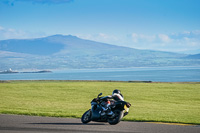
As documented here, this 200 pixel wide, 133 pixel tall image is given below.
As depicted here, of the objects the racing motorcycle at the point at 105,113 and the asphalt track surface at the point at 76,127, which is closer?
the asphalt track surface at the point at 76,127

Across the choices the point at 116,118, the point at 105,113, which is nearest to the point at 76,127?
the point at 105,113

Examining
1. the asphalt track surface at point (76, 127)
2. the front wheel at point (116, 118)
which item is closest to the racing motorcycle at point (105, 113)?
the front wheel at point (116, 118)

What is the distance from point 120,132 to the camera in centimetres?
1178

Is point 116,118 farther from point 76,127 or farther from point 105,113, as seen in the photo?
point 76,127

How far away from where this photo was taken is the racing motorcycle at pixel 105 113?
13.2 m

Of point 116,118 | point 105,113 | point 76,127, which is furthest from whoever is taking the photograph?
point 105,113

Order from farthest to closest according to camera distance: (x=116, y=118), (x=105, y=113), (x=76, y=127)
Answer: (x=105, y=113)
(x=116, y=118)
(x=76, y=127)

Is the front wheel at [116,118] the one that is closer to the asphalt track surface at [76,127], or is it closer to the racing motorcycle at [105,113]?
the racing motorcycle at [105,113]

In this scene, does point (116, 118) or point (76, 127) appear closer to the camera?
point (76, 127)

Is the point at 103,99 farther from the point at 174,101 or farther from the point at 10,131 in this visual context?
the point at 174,101

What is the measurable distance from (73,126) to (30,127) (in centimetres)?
155

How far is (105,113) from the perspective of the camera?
13586mm

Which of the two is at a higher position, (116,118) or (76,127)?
(116,118)

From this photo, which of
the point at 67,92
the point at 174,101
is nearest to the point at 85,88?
the point at 67,92
